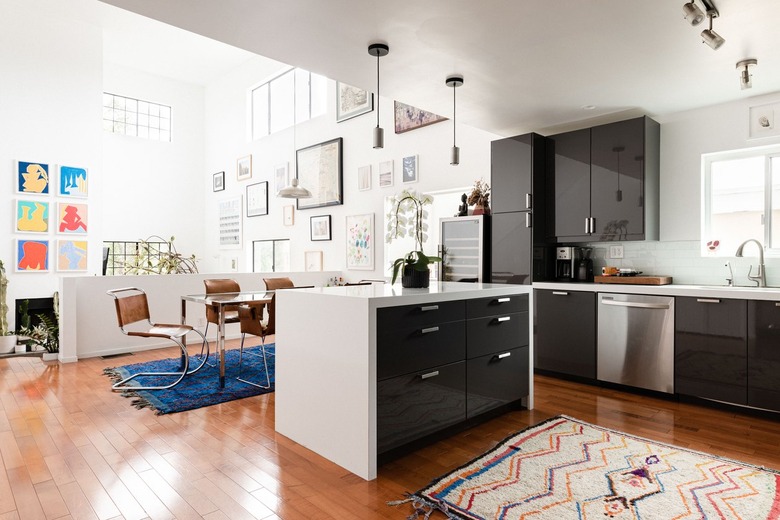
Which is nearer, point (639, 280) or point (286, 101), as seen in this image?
point (639, 280)

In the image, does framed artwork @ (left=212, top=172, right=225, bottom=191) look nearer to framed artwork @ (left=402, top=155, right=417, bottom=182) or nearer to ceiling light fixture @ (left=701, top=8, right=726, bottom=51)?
framed artwork @ (left=402, top=155, right=417, bottom=182)

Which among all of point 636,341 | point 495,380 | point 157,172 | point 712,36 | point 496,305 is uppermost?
point 157,172

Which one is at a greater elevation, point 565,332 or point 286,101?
point 286,101

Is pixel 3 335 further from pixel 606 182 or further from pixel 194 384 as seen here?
pixel 606 182

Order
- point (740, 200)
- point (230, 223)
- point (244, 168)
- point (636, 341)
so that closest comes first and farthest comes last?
1. point (636, 341)
2. point (740, 200)
3. point (244, 168)
4. point (230, 223)

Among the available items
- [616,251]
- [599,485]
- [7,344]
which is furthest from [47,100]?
[599,485]

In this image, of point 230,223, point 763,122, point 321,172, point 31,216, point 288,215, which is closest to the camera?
point 763,122

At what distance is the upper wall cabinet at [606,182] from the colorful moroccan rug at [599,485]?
2006 mm

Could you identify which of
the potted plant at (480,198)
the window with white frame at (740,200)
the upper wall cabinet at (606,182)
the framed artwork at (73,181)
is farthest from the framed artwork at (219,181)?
the window with white frame at (740,200)

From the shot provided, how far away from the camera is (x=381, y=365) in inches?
93.0

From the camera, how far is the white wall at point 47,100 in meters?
6.70

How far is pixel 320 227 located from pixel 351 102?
2046 mm

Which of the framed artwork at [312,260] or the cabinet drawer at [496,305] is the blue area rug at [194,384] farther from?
the framed artwork at [312,260]

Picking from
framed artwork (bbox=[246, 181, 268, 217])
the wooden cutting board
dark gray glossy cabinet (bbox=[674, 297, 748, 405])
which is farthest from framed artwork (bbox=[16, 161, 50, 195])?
dark gray glossy cabinet (bbox=[674, 297, 748, 405])
